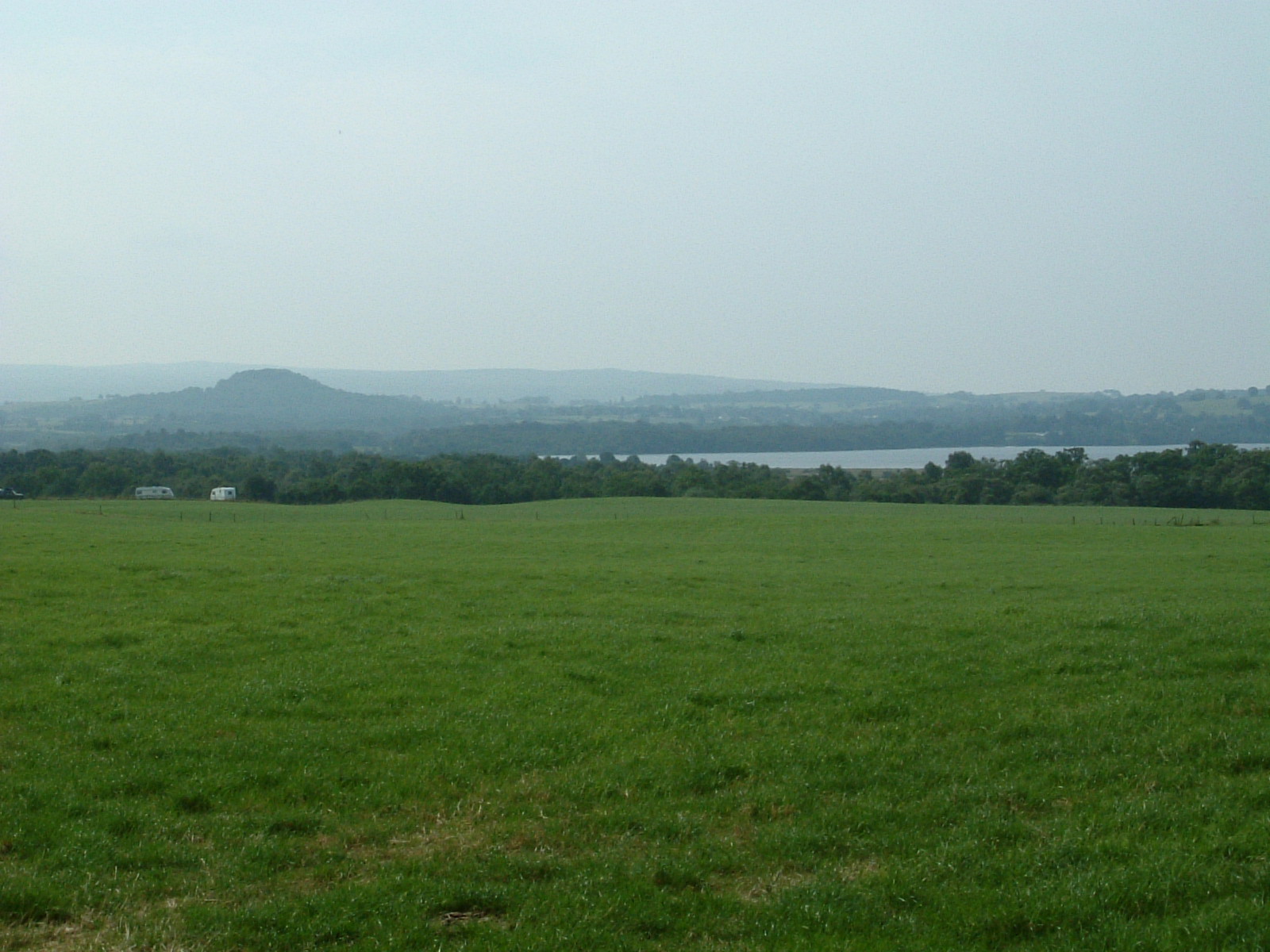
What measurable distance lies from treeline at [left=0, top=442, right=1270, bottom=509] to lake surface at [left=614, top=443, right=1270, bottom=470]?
15.6 metres

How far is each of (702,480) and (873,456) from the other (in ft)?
199

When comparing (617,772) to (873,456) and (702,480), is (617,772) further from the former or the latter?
(873,456)

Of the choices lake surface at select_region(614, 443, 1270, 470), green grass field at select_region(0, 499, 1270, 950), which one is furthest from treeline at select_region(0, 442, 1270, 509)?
green grass field at select_region(0, 499, 1270, 950)

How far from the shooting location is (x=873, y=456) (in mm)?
168000

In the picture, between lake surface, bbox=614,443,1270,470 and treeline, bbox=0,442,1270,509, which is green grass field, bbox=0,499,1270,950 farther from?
lake surface, bbox=614,443,1270,470

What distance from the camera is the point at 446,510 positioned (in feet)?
243

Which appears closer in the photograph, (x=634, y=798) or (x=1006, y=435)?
(x=634, y=798)

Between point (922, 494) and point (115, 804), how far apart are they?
93956 millimetres

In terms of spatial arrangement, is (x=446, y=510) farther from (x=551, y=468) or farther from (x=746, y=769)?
(x=746, y=769)

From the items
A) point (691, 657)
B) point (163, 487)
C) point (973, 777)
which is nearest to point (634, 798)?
point (973, 777)

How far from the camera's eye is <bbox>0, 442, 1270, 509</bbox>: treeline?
301 feet

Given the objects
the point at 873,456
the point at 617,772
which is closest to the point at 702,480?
the point at 873,456

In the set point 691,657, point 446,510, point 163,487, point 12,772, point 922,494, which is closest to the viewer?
point 12,772

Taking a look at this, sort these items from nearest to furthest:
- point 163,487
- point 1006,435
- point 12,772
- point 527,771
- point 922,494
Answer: point 12,772, point 527,771, point 922,494, point 163,487, point 1006,435
